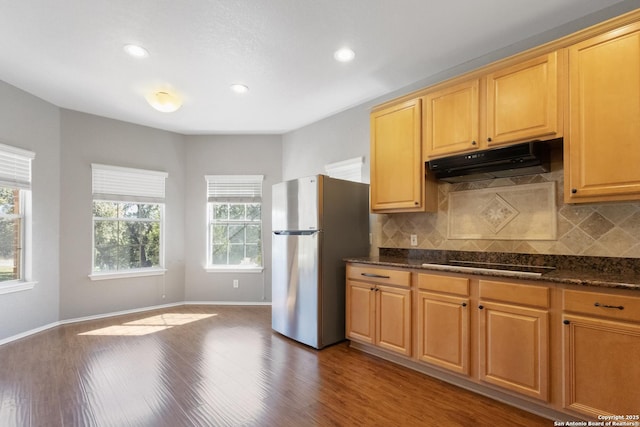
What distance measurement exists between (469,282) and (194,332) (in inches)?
121

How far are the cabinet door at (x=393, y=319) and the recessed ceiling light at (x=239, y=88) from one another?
8.44 ft

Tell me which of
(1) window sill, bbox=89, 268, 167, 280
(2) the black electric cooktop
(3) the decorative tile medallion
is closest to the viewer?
(2) the black electric cooktop

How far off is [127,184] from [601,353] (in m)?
5.40

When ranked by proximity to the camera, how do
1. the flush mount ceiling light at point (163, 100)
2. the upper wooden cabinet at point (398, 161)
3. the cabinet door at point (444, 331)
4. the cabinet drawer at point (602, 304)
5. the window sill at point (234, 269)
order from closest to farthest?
1. the cabinet drawer at point (602, 304)
2. the cabinet door at point (444, 331)
3. the upper wooden cabinet at point (398, 161)
4. the flush mount ceiling light at point (163, 100)
5. the window sill at point (234, 269)

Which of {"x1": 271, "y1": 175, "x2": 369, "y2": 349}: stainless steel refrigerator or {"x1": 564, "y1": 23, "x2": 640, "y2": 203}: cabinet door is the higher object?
{"x1": 564, "y1": 23, "x2": 640, "y2": 203}: cabinet door

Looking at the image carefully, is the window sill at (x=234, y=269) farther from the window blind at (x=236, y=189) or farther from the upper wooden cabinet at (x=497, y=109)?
the upper wooden cabinet at (x=497, y=109)

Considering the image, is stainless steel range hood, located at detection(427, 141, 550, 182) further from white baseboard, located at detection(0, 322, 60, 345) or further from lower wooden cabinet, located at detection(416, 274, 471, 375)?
white baseboard, located at detection(0, 322, 60, 345)

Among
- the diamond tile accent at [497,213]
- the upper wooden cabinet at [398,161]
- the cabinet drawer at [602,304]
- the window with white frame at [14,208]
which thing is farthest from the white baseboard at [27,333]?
the cabinet drawer at [602,304]

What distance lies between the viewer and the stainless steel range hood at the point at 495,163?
2242 mm

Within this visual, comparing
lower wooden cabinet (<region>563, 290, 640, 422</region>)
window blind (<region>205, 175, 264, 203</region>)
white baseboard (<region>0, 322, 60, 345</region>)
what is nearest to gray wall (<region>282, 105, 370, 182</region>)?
window blind (<region>205, 175, 264, 203</region>)

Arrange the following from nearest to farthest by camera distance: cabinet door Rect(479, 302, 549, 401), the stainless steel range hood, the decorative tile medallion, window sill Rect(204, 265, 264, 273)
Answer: cabinet door Rect(479, 302, 549, 401), the stainless steel range hood, the decorative tile medallion, window sill Rect(204, 265, 264, 273)

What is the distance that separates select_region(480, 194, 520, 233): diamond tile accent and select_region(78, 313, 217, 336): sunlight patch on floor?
373 centimetres

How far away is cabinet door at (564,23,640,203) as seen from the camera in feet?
6.21

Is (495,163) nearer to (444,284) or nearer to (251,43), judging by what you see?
(444,284)
